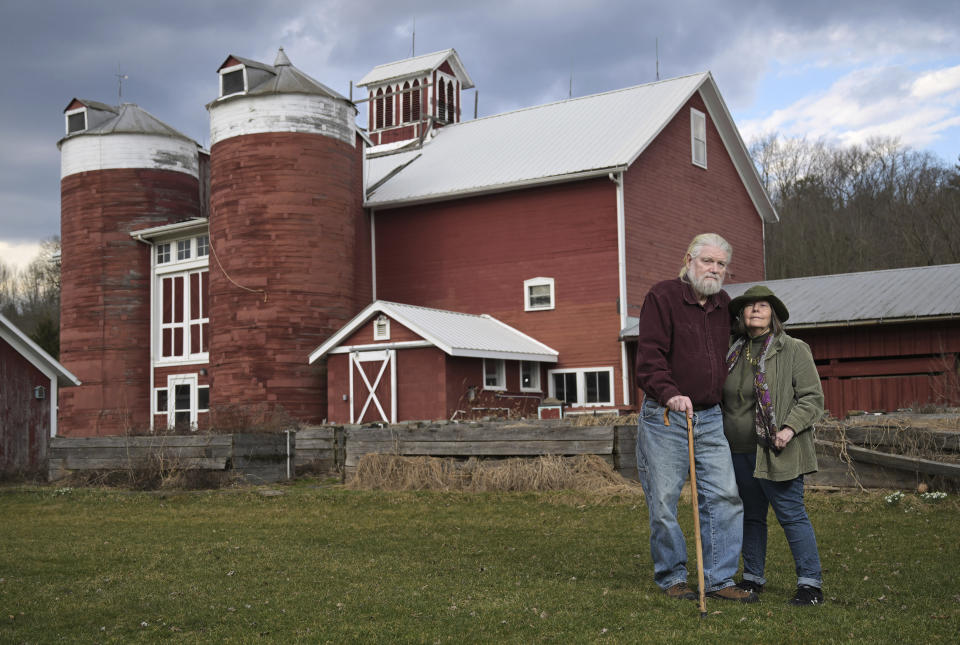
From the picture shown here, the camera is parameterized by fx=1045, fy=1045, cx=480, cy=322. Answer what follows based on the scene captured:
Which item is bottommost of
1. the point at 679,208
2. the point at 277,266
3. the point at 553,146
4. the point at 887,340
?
the point at 887,340

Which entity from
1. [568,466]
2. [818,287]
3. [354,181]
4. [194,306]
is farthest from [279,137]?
[568,466]

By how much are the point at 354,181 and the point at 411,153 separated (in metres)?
4.74

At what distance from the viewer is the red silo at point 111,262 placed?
3112cm

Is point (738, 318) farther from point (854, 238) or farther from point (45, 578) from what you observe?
point (854, 238)

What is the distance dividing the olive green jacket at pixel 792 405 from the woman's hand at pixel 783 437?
30mm

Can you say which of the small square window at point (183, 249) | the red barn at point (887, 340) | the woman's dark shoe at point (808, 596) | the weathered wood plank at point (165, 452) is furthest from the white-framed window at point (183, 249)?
the woman's dark shoe at point (808, 596)

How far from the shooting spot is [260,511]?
42.8 ft

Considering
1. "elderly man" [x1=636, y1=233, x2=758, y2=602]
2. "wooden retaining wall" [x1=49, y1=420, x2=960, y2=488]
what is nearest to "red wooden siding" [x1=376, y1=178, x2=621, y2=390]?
"wooden retaining wall" [x1=49, y1=420, x2=960, y2=488]

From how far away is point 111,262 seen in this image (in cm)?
3130

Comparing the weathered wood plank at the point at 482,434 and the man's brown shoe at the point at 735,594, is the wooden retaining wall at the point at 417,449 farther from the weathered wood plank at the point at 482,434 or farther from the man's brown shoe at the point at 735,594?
the man's brown shoe at the point at 735,594

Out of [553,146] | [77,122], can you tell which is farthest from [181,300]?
[553,146]

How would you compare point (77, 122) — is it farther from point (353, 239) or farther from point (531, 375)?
point (531, 375)

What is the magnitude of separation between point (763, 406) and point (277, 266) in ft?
70.5

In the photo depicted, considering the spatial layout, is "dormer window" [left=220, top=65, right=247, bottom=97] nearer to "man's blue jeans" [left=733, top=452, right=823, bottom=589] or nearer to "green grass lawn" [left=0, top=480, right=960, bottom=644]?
"green grass lawn" [left=0, top=480, right=960, bottom=644]
